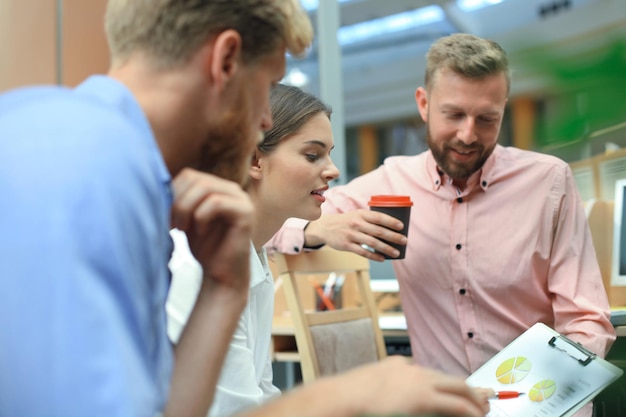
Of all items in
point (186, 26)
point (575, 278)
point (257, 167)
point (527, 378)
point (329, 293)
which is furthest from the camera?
point (329, 293)

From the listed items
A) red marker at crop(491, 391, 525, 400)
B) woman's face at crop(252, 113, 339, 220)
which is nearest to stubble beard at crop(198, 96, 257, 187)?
red marker at crop(491, 391, 525, 400)

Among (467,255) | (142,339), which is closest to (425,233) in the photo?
(467,255)

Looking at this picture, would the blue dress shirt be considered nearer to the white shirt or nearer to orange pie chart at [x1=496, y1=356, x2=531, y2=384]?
the white shirt

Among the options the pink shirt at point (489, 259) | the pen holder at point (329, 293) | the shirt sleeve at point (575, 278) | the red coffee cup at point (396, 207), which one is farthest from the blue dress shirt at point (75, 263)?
the pen holder at point (329, 293)

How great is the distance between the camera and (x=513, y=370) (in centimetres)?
145

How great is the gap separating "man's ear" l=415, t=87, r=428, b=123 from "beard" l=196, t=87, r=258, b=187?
1.51 metres

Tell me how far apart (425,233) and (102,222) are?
1763 millimetres

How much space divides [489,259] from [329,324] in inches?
23.3

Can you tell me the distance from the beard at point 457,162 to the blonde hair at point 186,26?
1.38 m

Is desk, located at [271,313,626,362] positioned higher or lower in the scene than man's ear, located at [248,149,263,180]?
lower

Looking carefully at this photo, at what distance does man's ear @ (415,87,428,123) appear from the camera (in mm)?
2328

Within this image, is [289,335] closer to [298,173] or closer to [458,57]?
[298,173]

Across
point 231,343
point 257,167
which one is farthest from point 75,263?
point 257,167

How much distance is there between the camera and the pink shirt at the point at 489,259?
2068 mm
